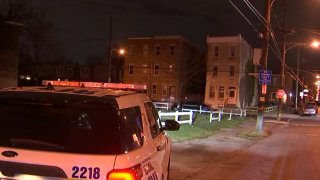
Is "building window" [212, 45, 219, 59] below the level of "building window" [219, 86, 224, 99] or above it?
above

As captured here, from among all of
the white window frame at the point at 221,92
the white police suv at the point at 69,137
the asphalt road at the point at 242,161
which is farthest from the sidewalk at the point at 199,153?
the white window frame at the point at 221,92

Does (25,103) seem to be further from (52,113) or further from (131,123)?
(131,123)

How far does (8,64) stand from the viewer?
23797 mm

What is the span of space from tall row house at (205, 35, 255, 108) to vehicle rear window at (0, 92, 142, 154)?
207 ft

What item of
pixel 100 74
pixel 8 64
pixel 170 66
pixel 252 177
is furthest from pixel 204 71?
pixel 252 177

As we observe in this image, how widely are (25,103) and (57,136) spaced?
0.44m

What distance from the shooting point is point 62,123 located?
4820 mm

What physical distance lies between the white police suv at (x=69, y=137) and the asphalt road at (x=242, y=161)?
6.96 metres

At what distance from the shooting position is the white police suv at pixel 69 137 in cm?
439

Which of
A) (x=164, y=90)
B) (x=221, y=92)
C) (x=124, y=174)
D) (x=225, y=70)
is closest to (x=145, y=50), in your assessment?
(x=164, y=90)

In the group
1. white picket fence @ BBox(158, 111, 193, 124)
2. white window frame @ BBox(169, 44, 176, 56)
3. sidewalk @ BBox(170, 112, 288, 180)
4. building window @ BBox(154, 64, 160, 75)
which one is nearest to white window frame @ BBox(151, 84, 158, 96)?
building window @ BBox(154, 64, 160, 75)

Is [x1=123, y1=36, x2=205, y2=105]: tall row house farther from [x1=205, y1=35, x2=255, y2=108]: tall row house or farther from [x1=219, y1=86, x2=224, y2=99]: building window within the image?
[x1=219, y1=86, x2=224, y2=99]: building window

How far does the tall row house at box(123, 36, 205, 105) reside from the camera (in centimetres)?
7012

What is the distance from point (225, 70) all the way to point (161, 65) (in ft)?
28.2
